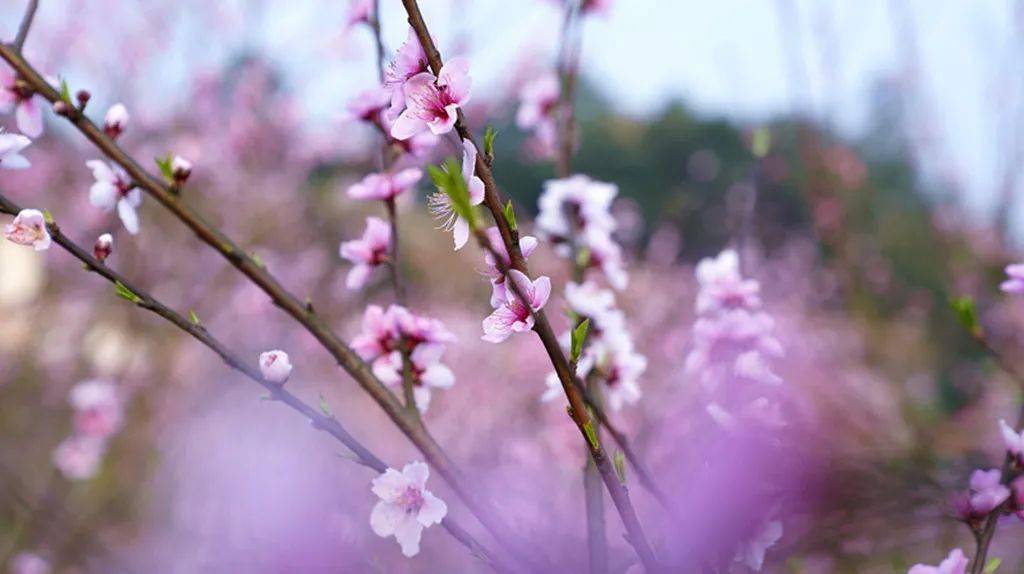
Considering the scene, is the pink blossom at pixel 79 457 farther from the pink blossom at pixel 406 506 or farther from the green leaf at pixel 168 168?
the pink blossom at pixel 406 506

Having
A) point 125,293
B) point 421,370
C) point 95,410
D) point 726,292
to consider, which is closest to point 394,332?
point 421,370

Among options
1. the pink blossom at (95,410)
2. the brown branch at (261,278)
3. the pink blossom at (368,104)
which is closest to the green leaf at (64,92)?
the brown branch at (261,278)

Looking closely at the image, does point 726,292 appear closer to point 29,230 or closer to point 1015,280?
point 1015,280

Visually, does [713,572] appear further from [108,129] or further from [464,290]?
[464,290]

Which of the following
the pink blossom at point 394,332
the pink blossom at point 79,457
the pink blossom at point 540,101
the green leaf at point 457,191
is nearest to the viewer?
the green leaf at point 457,191

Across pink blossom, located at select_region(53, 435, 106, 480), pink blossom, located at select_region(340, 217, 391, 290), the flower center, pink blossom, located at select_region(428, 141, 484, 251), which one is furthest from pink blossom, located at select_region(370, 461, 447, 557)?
pink blossom, located at select_region(53, 435, 106, 480)

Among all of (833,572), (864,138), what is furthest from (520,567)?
(864,138)

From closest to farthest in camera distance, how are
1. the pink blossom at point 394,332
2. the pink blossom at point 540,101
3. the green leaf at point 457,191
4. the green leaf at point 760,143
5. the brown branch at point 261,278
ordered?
the green leaf at point 457,191 → the brown branch at point 261,278 → the pink blossom at point 394,332 → the green leaf at point 760,143 → the pink blossom at point 540,101

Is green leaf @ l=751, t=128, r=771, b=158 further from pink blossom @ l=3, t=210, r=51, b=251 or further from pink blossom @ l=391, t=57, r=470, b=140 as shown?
pink blossom @ l=3, t=210, r=51, b=251
